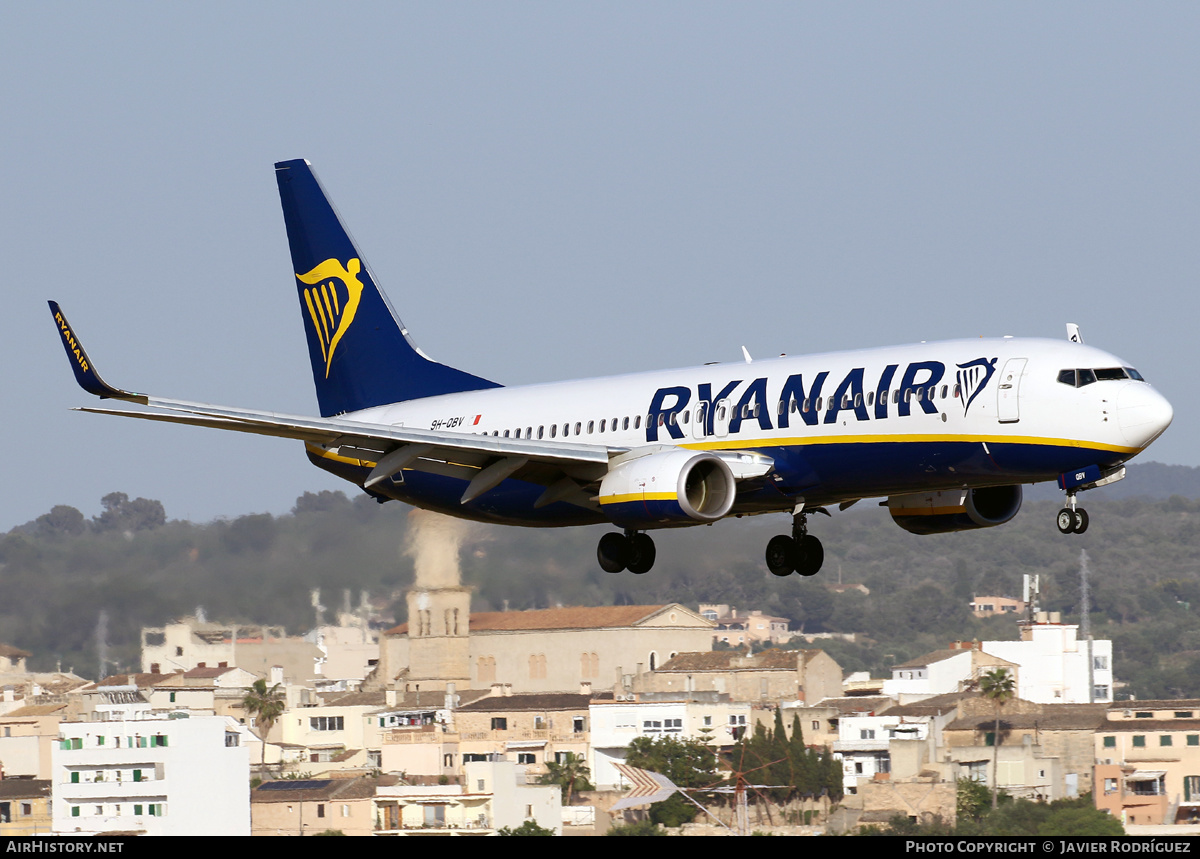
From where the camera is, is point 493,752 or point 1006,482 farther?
point 493,752

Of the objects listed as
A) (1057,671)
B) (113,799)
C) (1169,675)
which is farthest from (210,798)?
(1169,675)

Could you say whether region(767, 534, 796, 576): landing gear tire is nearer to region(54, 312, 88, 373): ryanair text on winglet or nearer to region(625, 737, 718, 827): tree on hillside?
region(54, 312, 88, 373): ryanair text on winglet

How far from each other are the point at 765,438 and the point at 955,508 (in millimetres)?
5249

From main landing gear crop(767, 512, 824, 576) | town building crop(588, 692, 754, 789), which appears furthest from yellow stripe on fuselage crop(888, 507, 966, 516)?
town building crop(588, 692, 754, 789)

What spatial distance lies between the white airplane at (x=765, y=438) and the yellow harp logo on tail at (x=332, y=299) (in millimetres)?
4019

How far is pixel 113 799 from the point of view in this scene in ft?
290

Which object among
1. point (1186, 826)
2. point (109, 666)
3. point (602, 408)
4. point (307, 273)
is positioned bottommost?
point (1186, 826)

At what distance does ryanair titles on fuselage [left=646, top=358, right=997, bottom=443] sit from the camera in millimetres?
32969

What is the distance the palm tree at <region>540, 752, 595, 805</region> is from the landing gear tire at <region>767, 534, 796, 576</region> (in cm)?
7139

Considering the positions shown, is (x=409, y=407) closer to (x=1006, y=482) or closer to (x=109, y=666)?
(x=1006, y=482)

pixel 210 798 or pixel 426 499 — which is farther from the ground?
pixel 426 499

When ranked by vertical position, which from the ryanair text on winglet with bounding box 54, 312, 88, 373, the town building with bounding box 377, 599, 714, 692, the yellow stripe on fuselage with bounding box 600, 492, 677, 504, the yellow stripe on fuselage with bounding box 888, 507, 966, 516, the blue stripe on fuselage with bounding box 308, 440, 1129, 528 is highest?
the ryanair text on winglet with bounding box 54, 312, 88, 373
